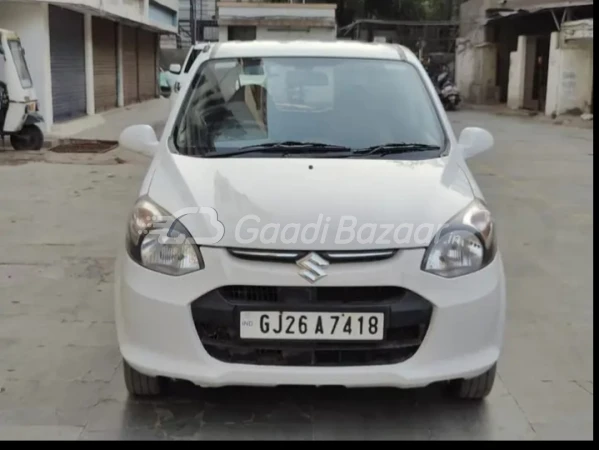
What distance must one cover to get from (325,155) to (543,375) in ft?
5.25

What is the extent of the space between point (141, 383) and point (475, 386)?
4.96ft

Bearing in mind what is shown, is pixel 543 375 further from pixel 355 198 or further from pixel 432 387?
pixel 355 198

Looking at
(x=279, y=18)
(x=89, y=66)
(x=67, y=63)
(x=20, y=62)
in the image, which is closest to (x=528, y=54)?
(x=279, y=18)

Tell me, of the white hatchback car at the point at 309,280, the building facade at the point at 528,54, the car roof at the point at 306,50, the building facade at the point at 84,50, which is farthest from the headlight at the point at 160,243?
the building facade at the point at 528,54

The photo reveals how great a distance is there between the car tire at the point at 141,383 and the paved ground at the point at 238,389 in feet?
0.22

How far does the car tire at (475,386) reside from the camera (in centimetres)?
341

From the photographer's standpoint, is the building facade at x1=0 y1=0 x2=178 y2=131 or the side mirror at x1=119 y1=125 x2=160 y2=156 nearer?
the side mirror at x1=119 y1=125 x2=160 y2=156

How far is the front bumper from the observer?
2.97m

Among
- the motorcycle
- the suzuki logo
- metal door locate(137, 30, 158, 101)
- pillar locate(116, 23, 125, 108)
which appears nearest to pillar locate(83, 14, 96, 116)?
pillar locate(116, 23, 125, 108)

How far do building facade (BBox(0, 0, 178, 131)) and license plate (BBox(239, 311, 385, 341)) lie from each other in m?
12.7

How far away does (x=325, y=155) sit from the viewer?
3.74 meters

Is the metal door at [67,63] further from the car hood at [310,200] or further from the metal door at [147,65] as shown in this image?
the car hood at [310,200]

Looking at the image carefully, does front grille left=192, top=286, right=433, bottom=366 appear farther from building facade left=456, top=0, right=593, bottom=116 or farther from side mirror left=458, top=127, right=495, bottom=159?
building facade left=456, top=0, right=593, bottom=116

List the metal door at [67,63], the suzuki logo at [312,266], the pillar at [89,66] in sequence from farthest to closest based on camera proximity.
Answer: the pillar at [89,66], the metal door at [67,63], the suzuki logo at [312,266]
